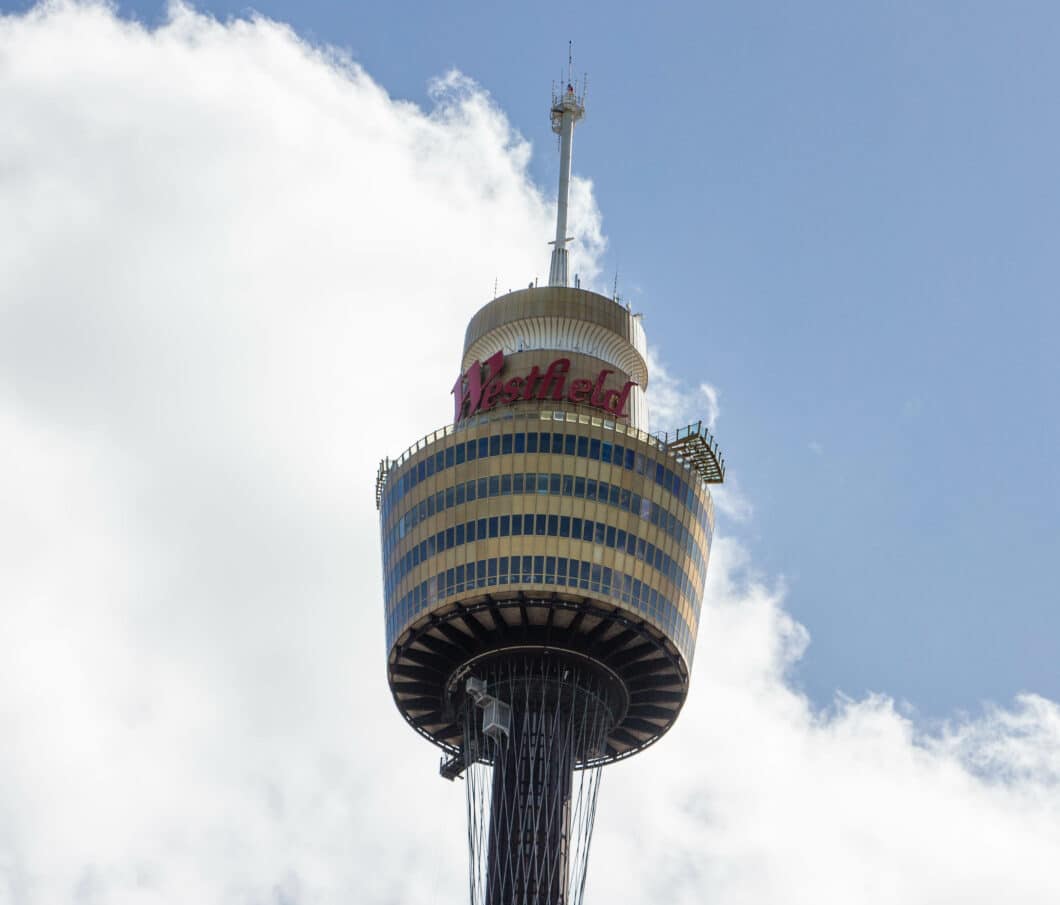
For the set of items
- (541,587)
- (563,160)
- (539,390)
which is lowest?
(541,587)

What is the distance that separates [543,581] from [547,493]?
747cm

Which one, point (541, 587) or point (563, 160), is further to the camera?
point (563, 160)

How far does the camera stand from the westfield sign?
15625 cm

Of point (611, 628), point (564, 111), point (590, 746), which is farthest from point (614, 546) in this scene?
point (564, 111)

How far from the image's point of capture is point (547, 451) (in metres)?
148

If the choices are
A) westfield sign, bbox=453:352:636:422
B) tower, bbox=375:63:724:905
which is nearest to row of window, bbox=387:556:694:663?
tower, bbox=375:63:724:905

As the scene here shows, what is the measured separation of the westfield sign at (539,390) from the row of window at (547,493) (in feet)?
33.9

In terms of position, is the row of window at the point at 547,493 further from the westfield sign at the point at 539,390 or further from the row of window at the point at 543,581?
the westfield sign at the point at 539,390

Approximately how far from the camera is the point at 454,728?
158875 millimetres

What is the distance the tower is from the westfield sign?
0.17 metres

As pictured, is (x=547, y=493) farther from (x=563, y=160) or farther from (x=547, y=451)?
(x=563, y=160)

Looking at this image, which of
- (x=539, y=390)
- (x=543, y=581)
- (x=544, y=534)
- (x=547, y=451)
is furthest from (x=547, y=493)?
(x=539, y=390)

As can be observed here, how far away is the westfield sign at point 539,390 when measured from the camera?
156250mm

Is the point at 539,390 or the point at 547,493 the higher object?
the point at 539,390
